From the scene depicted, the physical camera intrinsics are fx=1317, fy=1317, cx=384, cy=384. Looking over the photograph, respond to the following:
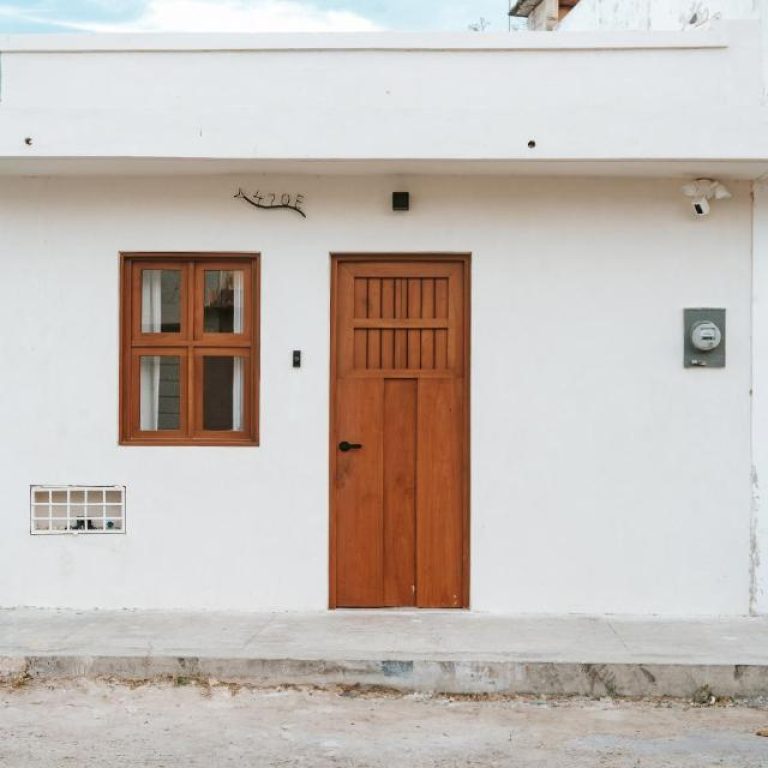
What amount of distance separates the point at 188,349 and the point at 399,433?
63.1 inches

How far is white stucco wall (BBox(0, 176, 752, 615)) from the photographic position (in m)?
9.10

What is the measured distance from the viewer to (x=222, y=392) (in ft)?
30.6

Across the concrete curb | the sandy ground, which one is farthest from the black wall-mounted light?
the sandy ground

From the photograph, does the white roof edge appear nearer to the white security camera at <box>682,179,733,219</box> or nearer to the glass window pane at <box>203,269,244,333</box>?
the white security camera at <box>682,179,733,219</box>

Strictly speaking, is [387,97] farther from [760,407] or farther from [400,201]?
[760,407]

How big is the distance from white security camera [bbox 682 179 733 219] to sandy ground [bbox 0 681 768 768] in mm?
3452

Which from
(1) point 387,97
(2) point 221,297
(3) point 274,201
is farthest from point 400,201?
(2) point 221,297

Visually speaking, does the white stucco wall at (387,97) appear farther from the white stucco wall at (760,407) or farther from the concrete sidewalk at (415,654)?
the concrete sidewalk at (415,654)

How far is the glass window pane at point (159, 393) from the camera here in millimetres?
9352

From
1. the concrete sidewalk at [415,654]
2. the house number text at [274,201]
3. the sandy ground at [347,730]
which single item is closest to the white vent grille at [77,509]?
the concrete sidewalk at [415,654]

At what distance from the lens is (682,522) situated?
909 cm

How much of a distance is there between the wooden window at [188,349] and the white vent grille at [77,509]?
0.44 metres

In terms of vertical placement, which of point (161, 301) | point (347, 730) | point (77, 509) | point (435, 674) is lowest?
point (347, 730)

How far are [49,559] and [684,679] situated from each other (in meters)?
4.44
